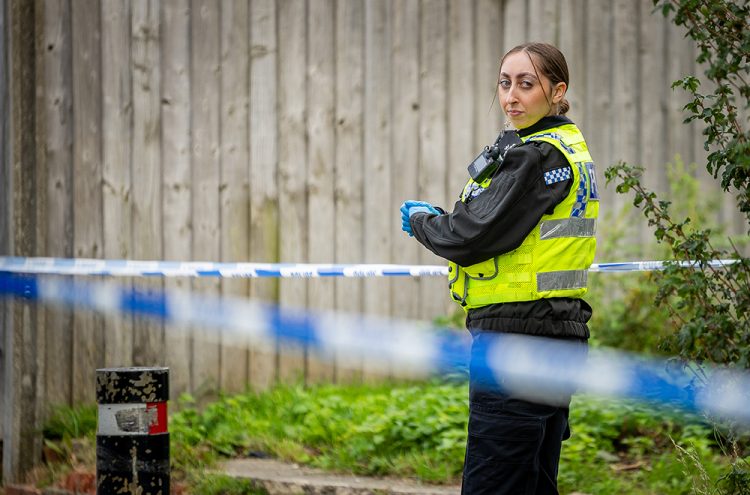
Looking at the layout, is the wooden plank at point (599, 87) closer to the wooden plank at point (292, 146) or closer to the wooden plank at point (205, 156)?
the wooden plank at point (292, 146)

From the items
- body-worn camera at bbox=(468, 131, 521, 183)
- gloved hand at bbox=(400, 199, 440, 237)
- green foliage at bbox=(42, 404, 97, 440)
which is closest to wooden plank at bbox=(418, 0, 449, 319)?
green foliage at bbox=(42, 404, 97, 440)

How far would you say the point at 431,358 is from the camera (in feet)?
22.0

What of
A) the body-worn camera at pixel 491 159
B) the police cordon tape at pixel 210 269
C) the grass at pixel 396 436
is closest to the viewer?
the body-worn camera at pixel 491 159

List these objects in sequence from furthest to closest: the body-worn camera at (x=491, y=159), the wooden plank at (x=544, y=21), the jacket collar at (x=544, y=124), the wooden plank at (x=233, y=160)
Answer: the wooden plank at (x=544, y=21)
the wooden plank at (x=233, y=160)
the jacket collar at (x=544, y=124)
the body-worn camera at (x=491, y=159)

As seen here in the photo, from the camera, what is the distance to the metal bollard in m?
4.15

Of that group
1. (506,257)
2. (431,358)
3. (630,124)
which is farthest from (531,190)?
(630,124)

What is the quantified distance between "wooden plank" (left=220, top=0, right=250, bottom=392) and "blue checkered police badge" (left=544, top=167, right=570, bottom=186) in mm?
3571

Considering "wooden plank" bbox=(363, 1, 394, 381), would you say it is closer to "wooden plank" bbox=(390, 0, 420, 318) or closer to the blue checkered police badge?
"wooden plank" bbox=(390, 0, 420, 318)

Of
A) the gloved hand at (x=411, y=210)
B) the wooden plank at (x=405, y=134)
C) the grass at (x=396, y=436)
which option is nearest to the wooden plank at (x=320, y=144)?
the wooden plank at (x=405, y=134)

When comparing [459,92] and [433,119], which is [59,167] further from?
[459,92]

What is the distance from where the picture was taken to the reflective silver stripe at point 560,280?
3332mm

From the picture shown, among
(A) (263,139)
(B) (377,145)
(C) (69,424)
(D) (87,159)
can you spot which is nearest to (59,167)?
(D) (87,159)

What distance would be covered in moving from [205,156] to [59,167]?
33.8 inches

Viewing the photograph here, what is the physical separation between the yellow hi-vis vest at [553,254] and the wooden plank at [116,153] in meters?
3.54
